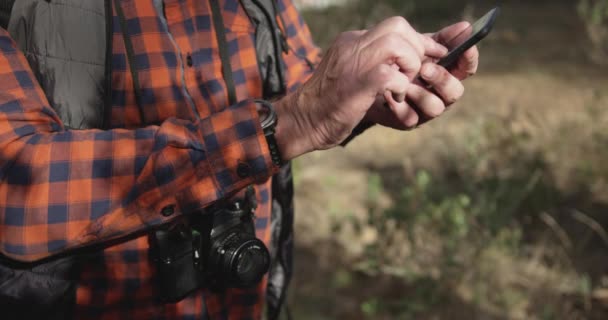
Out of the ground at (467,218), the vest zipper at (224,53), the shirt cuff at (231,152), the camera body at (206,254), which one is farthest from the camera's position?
the ground at (467,218)

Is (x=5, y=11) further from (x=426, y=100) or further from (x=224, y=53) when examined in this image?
(x=426, y=100)

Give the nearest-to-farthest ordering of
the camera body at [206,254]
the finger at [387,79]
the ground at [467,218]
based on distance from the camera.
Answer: the finger at [387,79], the camera body at [206,254], the ground at [467,218]

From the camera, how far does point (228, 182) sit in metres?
1.12

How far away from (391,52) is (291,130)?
9.8 inches

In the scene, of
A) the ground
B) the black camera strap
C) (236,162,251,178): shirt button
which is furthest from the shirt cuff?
the ground

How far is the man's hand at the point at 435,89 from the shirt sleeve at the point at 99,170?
0.32 meters

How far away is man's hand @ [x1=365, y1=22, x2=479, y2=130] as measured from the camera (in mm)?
1167

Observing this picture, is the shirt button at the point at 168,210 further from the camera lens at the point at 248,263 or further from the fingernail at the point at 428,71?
the fingernail at the point at 428,71

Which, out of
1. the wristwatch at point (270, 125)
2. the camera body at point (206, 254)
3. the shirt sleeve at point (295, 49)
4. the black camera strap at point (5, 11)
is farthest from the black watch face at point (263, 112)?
the black camera strap at point (5, 11)

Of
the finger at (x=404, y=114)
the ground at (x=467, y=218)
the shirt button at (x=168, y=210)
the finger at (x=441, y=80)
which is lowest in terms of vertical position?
the ground at (x=467, y=218)

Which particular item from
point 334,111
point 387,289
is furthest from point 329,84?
point 387,289

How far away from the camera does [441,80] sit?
117 centimetres

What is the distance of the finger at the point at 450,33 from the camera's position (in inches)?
47.1

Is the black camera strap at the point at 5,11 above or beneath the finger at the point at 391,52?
beneath
